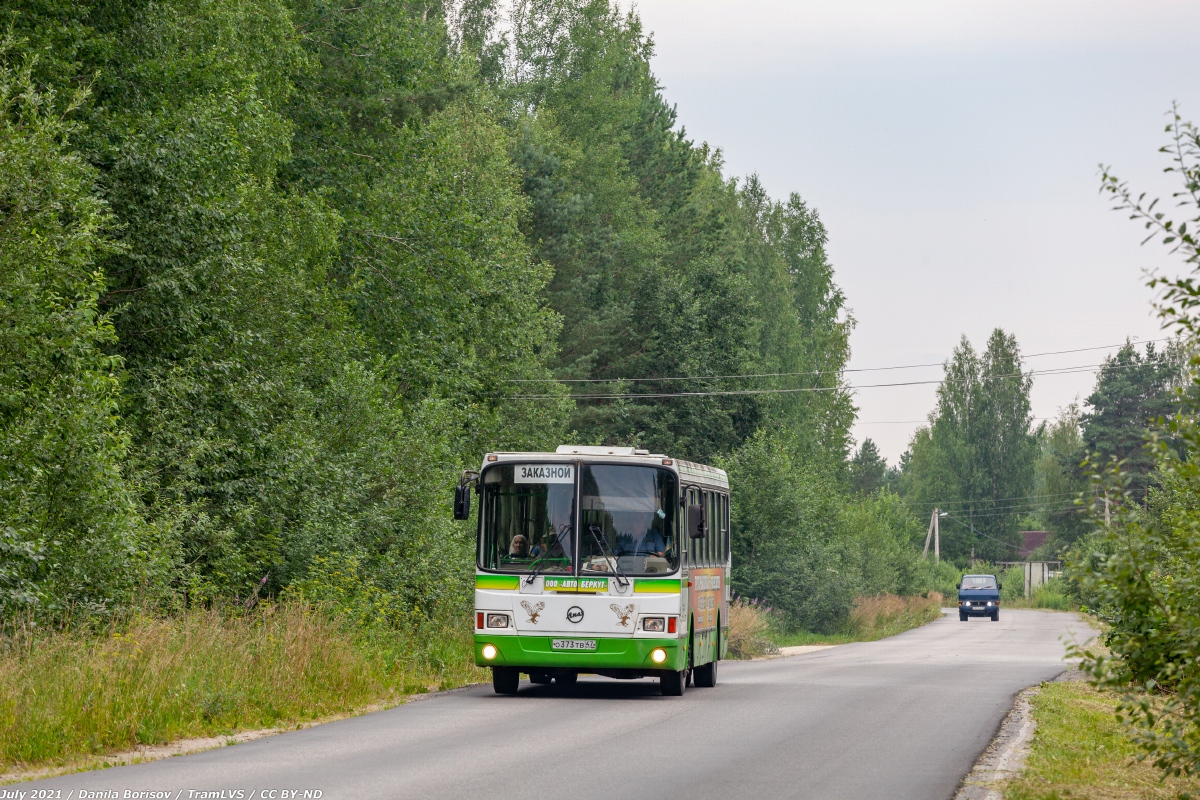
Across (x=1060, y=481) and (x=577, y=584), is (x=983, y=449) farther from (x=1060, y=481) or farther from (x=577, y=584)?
(x=577, y=584)

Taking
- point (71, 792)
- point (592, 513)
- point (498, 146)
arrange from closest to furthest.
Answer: point (71, 792), point (592, 513), point (498, 146)

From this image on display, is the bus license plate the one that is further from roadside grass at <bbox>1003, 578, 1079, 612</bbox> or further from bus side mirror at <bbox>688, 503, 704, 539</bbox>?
roadside grass at <bbox>1003, 578, 1079, 612</bbox>

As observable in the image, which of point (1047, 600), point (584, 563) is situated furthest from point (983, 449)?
point (584, 563)

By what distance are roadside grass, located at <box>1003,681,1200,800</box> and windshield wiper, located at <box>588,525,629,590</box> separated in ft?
17.1

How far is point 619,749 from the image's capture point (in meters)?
13.3

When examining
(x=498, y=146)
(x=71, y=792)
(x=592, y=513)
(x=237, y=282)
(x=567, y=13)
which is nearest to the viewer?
(x=71, y=792)

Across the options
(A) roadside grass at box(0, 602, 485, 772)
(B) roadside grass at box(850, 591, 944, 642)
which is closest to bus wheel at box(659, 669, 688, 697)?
(A) roadside grass at box(0, 602, 485, 772)

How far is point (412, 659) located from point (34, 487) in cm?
665

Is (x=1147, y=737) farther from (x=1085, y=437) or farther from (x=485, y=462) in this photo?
(x=1085, y=437)

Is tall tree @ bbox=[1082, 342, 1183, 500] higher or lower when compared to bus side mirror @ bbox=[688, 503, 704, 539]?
higher

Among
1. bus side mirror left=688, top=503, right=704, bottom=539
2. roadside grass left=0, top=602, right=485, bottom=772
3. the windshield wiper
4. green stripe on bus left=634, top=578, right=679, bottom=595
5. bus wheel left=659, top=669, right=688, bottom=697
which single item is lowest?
bus wheel left=659, top=669, right=688, bottom=697

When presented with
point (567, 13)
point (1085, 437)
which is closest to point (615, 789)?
point (567, 13)

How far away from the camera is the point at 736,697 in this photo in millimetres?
20078

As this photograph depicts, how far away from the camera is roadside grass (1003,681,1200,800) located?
10.9 meters
